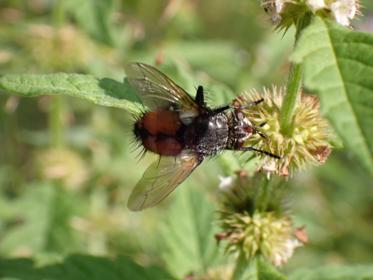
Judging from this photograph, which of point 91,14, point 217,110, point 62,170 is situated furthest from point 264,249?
point 62,170

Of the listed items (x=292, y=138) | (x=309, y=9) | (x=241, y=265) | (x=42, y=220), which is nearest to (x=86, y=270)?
(x=241, y=265)

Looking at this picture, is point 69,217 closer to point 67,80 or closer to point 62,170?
point 62,170

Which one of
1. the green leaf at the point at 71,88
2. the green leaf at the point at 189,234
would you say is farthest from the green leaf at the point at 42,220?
the green leaf at the point at 71,88

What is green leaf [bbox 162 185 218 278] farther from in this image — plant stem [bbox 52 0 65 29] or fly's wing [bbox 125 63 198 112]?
plant stem [bbox 52 0 65 29]

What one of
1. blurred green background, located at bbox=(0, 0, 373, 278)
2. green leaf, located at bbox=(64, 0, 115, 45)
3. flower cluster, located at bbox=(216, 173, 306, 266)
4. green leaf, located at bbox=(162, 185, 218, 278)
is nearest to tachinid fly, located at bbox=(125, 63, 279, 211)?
flower cluster, located at bbox=(216, 173, 306, 266)

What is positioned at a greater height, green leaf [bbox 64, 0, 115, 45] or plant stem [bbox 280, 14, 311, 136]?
green leaf [bbox 64, 0, 115, 45]

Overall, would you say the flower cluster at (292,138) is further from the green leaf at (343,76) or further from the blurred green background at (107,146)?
the blurred green background at (107,146)

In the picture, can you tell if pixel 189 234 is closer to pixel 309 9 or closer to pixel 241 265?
pixel 241 265
